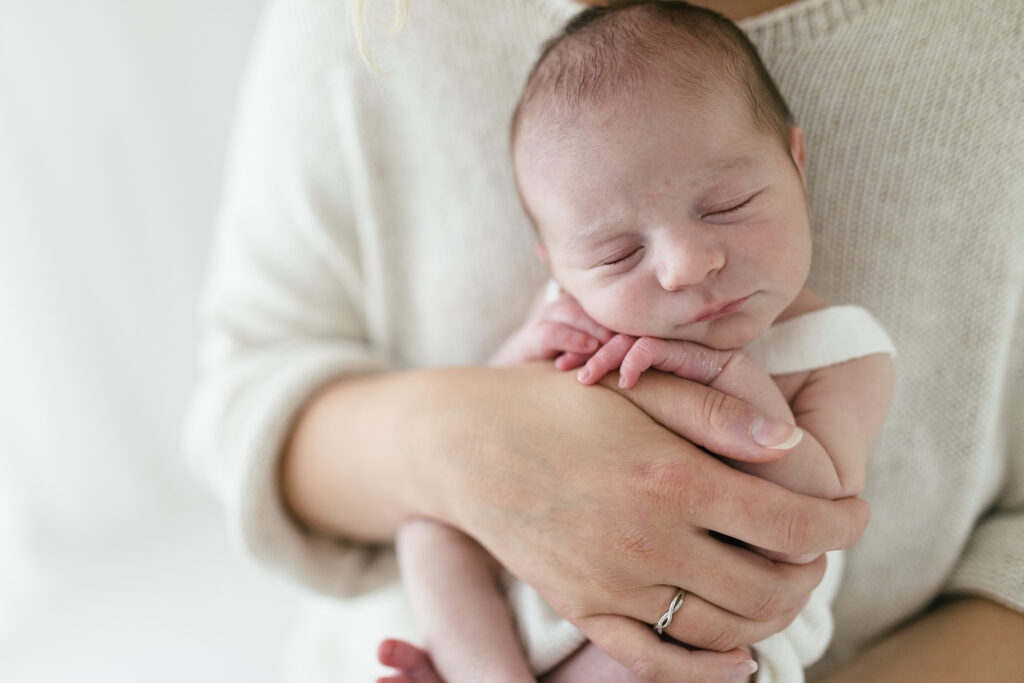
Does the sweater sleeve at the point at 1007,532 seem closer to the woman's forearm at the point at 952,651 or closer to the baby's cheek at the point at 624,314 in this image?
the woman's forearm at the point at 952,651

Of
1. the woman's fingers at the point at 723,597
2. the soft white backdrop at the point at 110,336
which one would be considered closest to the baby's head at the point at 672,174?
the woman's fingers at the point at 723,597

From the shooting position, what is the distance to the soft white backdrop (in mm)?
1488

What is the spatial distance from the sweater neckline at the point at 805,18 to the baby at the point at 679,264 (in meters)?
0.09

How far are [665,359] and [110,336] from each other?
1.38m

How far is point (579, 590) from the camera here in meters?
0.80

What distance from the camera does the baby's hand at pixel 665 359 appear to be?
79 cm

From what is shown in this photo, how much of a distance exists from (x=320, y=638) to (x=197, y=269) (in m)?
0.93

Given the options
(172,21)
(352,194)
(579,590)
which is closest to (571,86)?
(352,194)

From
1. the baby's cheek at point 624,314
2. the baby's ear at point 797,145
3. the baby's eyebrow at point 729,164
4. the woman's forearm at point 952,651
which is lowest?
the woman's forearm at point 952,651

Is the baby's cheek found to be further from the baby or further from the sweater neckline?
the sweater neckline

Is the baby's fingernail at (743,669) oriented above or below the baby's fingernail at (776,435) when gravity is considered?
below

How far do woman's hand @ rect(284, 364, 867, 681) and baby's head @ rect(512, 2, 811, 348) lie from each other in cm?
9

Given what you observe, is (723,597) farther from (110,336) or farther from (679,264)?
(110,336)

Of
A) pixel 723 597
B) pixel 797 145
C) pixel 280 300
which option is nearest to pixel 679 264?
pixel 797 145
